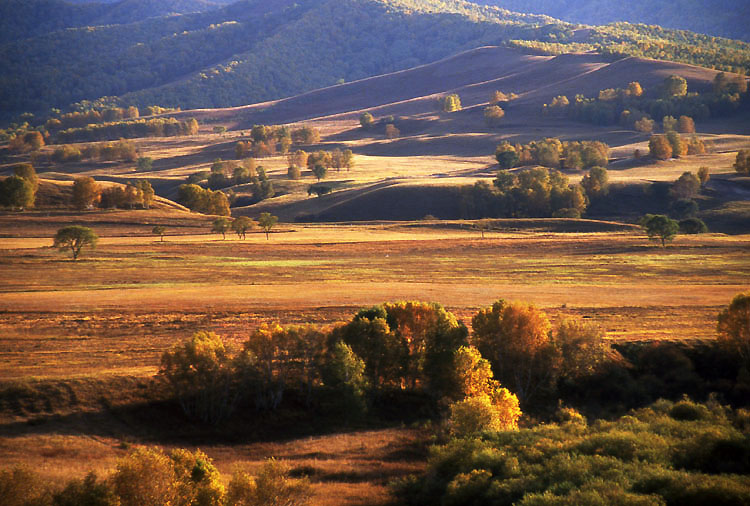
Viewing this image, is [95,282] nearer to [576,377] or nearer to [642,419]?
[576,377]

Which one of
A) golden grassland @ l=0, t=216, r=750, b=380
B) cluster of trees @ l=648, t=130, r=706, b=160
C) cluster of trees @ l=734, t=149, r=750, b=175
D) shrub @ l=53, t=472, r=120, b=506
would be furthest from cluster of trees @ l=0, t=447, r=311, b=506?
cluster of trees @ l=648, t=130, r=706, b=160

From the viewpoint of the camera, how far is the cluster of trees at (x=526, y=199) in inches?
5192

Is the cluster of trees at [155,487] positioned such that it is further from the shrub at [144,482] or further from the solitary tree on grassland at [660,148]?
the solitary tree on grassland at [660,148]

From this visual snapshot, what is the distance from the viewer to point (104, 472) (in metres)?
28.9

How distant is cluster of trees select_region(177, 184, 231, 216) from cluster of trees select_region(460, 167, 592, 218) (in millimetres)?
50463

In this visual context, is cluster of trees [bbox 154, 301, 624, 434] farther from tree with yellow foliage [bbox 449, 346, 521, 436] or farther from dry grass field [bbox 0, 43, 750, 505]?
dry grass field [bbox 0, 43, 750, 505]

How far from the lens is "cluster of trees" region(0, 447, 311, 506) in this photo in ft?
71.4

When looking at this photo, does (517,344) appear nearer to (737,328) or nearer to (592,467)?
(737,328)

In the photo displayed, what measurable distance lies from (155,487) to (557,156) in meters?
161

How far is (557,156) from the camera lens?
557 ft

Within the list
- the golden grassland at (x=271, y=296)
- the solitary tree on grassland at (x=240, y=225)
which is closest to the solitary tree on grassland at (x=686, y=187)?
the golden grassland at (x=271, y=296)

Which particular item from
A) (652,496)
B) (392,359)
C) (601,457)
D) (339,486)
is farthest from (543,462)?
(392,359)

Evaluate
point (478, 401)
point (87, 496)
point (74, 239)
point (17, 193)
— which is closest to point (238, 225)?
Answer: point (74, 239)

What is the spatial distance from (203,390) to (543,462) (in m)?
21.4
